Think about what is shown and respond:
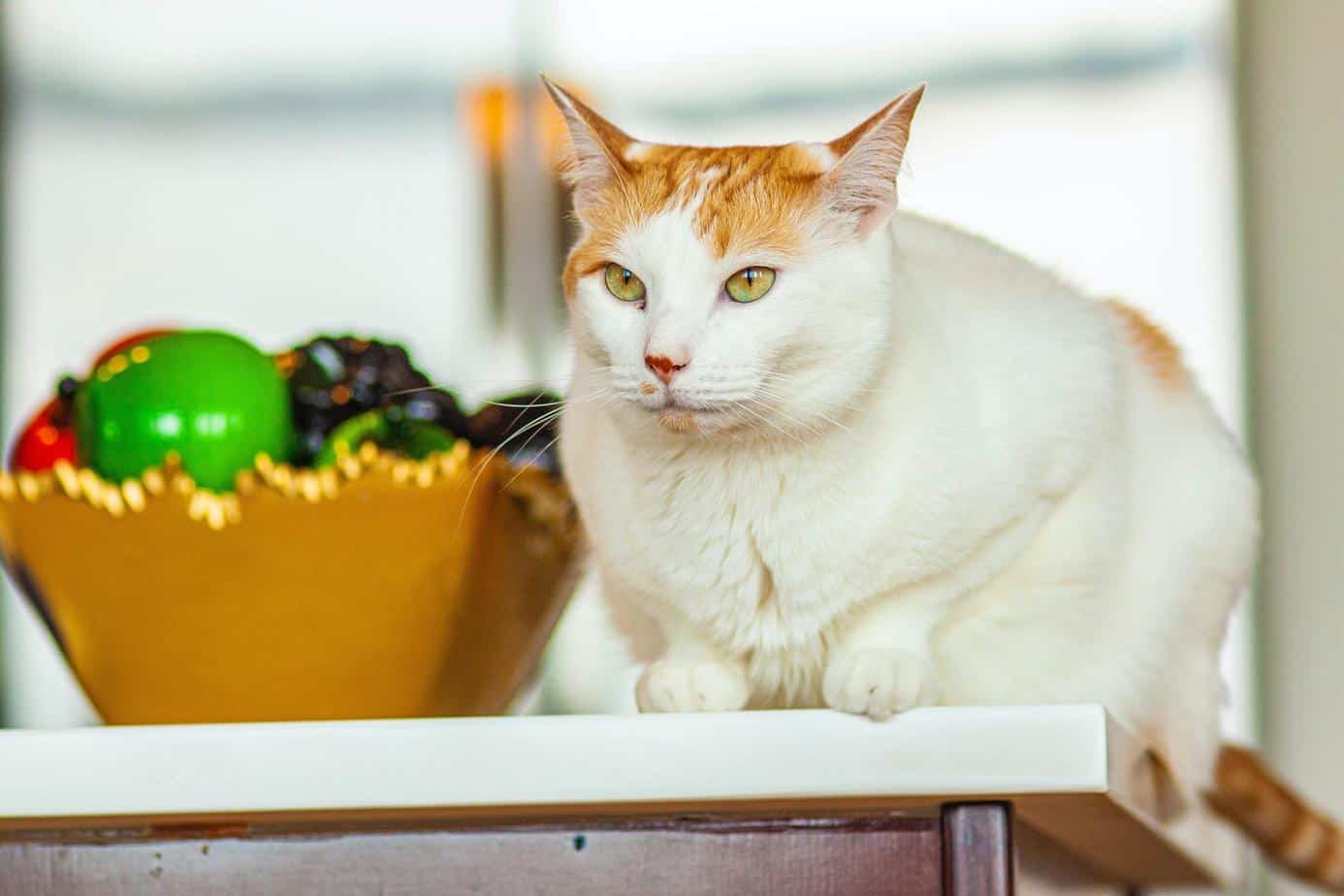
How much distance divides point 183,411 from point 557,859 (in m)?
0.36

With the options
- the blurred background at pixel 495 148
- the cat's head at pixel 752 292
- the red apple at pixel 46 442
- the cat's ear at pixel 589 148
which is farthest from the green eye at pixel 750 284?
the blurred background at pixel 495 148

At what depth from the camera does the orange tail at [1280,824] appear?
1.29 meters

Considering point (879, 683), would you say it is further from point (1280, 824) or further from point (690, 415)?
point (1280, 824)

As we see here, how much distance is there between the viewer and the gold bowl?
35.5 inches

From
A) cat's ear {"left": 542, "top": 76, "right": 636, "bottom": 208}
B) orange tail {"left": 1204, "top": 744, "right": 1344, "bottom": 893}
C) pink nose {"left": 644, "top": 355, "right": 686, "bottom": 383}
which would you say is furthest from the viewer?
orange tail {"left": 1204, "top": 744, "right": 1344, "bottom": 893}

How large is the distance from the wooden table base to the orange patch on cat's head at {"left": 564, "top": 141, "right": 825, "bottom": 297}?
321 mm

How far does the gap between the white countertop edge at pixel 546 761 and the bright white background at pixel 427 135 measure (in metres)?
1.49

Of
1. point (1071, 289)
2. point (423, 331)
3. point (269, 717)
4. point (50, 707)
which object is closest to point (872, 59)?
point (423, 331)

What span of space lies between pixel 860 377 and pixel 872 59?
162 cm

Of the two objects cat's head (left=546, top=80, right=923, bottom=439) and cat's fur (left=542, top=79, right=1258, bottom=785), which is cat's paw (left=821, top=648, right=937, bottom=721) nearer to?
cat's fur (left=542, top=79, right=1258, bottom=785)

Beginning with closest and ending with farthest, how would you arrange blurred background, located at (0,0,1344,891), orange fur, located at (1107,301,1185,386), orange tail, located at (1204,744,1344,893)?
orange fur, located at (1107,301,1185,386) → orange tail, located at (1204,744,1344,893) → blurred background, located at (0,0,1344,891)

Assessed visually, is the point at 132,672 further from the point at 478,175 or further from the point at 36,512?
the point at 478,175

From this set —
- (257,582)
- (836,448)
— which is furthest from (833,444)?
(257,582)

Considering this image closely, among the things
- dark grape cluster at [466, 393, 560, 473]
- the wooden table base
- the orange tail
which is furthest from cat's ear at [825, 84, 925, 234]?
the orange tail
